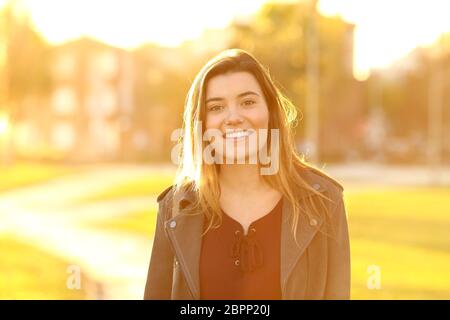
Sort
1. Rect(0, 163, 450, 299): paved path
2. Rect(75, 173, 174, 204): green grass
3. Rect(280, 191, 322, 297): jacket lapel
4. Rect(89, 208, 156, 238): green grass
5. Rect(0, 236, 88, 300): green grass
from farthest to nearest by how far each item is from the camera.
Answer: Rect(75, 173, 174, 204): green grass → Rect(89, 208, 156, 238): green grass → Rect(0, 163, 450, 299): paved path → Rect(0, 236, 88, 300): green grass → Rect(280, 191, 322, 297): jacket lapel

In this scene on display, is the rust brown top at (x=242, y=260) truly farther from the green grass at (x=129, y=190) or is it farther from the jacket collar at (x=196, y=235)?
the green grass at (x=129, y=190)

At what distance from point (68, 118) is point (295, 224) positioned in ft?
223

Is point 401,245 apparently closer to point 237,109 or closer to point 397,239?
point 397,239

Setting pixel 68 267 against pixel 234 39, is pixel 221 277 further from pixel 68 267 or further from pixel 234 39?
pixel 234 39

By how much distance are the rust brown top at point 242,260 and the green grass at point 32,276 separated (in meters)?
5.67

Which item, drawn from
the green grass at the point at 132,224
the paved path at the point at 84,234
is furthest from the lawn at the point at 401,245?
the green grass at the point at 132,224

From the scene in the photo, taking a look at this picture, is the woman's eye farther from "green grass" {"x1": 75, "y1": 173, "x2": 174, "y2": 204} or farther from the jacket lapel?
"green grass" {"x1": 75, "y1": 173, "x2": 174, "y2": 204}

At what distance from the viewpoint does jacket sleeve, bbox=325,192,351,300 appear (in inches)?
104

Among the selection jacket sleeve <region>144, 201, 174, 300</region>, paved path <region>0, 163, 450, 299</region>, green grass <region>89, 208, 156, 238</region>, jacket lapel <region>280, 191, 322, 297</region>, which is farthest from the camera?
green grass <region>89, 208, 156, 238</region>

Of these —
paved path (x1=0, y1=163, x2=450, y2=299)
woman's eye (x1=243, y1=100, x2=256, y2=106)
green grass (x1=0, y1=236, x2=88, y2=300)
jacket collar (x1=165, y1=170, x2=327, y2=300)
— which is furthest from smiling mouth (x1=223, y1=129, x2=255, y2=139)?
green grass (x1=0, y1=236, x2=88, y2=300)

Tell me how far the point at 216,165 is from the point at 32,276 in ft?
23.7

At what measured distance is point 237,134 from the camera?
2680 millimetres

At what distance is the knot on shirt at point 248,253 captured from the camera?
8.50ft

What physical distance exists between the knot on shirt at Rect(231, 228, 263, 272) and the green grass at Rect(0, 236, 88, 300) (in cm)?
575
